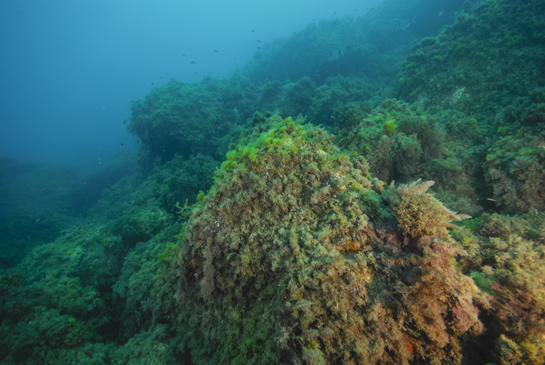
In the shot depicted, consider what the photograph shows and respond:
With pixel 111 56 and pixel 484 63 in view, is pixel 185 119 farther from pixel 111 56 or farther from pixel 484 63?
pixel 111 56

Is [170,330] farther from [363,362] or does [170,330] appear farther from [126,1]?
[126,1]

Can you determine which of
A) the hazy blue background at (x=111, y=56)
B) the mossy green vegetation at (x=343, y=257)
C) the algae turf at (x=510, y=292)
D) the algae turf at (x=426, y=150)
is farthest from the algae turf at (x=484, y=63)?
the hazy blue background at (x=111, y=56)

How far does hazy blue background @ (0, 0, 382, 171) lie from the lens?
73.0m

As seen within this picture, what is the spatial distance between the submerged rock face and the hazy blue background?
5744cm

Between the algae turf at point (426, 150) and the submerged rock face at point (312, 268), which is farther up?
the submerged rock face at point (312, 268)

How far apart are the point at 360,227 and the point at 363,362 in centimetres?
149

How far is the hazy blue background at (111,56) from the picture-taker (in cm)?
7300

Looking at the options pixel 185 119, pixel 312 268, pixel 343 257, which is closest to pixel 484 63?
pixel 343 257

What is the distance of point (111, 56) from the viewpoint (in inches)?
5999

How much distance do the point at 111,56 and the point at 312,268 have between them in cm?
21312

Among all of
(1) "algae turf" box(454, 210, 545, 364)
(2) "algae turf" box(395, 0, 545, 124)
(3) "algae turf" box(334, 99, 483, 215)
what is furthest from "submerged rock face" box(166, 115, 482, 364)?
(2) "algae turf" box(395, 0, 545, 124)

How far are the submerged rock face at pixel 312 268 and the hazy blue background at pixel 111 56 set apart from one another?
57.4 m

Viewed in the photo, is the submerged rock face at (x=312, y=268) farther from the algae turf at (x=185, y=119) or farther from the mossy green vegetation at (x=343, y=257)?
the algae turf at (x=185, y=119)

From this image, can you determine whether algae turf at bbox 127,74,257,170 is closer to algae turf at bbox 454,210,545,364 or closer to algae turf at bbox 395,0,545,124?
algae turf at bbox 395,0,545,124
